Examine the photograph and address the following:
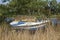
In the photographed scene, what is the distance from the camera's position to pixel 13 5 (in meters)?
11.3

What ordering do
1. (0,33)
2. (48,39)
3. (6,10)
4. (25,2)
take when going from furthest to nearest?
1. (25,2)
2. (6,10)
3. (0,33)
4. (48,39)

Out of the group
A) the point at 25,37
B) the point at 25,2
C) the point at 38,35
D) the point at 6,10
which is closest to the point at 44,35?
the point at 38,35

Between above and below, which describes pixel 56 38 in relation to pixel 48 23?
below

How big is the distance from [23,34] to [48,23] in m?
0.46

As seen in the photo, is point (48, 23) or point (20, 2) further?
point (20, 2)

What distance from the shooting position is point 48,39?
284 centimetres

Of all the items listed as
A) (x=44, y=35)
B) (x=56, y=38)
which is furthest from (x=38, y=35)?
(x=56, y=38)

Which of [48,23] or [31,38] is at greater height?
[48,23]

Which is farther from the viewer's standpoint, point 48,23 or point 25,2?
point 25,2

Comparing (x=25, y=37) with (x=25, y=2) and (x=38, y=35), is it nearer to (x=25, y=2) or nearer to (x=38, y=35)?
(x=38, y=35)

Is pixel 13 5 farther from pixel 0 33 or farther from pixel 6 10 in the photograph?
pixel 0 33

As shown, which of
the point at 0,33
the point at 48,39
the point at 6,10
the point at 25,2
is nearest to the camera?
the point at 48,39

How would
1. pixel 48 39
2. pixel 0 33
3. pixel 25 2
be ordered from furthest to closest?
pixel 25 2
pixel 0 33
pixel 48 39

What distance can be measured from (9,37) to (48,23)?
2.25ft
